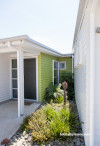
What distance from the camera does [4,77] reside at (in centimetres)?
545

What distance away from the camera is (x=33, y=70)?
17.6 feet

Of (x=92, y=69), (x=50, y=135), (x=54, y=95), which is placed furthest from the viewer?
(x=54, y=95)

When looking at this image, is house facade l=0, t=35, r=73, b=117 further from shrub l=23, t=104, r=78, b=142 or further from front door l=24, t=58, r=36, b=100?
shrub l=23, t=104, r=78, b=142

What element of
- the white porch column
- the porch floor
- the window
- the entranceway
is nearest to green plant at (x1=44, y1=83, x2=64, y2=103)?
the entranceway

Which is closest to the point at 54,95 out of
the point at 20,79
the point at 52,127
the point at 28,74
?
the point at 28,74

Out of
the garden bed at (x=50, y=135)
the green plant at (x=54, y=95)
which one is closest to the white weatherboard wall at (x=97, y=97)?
the garden bed at (x=50, y=135)

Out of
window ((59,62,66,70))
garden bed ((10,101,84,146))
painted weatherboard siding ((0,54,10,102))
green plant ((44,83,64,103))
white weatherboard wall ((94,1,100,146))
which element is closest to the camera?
white weatherboard wall ((94,1,100,146))

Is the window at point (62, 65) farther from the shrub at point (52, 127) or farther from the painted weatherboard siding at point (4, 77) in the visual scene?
the shrub at point (52, 127)

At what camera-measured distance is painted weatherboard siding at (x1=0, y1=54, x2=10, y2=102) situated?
17.3ft

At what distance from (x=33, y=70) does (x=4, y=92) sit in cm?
196

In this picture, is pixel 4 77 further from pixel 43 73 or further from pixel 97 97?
pixel 97 97

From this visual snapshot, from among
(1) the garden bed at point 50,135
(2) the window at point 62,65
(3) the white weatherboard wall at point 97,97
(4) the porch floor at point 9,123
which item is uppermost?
(2) the window at point 62,65

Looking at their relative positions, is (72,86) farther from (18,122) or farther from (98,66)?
(98,66)

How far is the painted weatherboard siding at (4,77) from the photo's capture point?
5258mm
